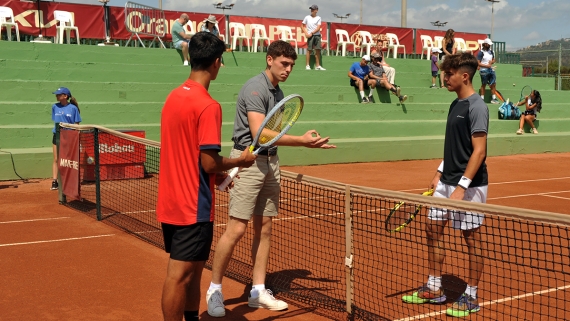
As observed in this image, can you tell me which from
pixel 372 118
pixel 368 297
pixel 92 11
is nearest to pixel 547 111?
pixel 372 118

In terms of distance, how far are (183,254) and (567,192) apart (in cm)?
1062

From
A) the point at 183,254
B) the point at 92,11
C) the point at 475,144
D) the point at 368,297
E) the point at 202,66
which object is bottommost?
the point at 368,297

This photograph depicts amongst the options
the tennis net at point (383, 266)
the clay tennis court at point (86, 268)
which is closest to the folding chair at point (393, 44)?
the clay tennis court at point (86, 268)

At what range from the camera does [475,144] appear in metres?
5.22

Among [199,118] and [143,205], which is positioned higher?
[199,118]

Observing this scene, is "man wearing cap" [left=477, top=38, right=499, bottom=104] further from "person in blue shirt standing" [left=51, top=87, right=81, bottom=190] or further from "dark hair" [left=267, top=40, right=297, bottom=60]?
"dark hair" [left=267, top=40, right=297, bottom=60]

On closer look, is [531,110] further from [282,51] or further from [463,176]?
[282,51]

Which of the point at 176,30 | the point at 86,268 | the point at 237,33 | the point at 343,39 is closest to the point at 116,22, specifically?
the point at 176,30

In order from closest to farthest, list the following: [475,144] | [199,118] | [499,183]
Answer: [199,118] → [475,144] → [499,183]

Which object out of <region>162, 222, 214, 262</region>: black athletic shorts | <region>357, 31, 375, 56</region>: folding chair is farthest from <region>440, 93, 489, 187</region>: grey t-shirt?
<region>357, 31, 375, 56</region>: folding chair

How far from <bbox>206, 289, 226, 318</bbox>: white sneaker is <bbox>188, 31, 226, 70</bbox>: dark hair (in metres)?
2.04

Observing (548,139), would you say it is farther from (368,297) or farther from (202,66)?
(202,66)

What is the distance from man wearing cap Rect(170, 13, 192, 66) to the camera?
19.6 metres

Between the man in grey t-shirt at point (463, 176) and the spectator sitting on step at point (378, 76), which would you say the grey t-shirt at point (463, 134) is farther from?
the spectator sitting on step at point (378, 76)
